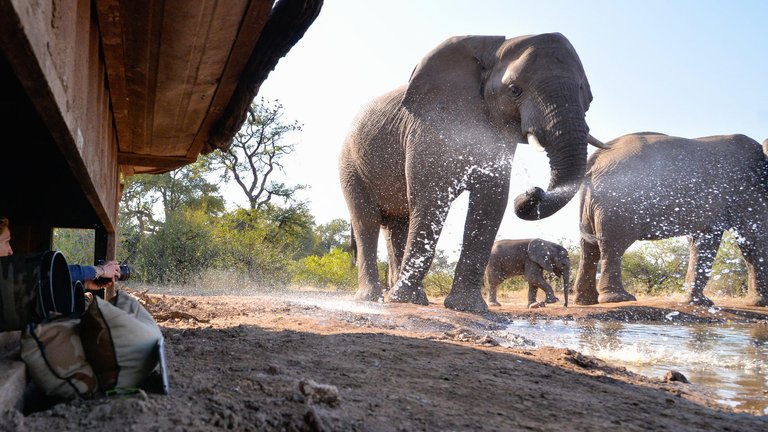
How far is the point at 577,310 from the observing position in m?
10.3

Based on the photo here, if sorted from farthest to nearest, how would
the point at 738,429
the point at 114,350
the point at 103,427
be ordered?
the point at 738,429 → the point at 114,350 → the point at 103,427

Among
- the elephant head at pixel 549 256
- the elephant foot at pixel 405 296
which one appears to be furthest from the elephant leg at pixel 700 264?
the elephant foot at pixel 405 296

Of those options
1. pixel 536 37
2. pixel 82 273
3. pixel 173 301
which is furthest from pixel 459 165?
pixel 82 273

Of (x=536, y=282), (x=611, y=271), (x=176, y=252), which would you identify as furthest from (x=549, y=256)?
(x=176, y=252)

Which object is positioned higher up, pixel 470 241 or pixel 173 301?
pixel 470 241

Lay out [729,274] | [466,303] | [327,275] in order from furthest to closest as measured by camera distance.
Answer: [327,275]
[729,274]
[466,303]

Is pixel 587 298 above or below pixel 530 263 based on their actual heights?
below

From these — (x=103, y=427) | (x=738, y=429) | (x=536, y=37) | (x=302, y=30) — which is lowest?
(x=738, y=429)

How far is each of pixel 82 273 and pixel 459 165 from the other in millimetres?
6212

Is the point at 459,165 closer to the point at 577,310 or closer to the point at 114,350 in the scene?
the point at 577,310

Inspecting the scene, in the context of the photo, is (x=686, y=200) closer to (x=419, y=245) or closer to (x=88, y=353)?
(x=419, y=245)

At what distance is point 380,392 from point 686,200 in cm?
1109

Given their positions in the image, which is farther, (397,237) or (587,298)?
(587,298)

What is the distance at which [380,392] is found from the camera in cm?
293
